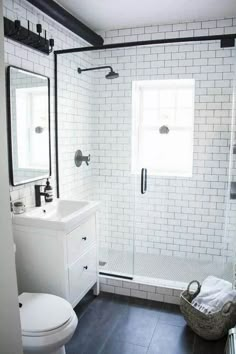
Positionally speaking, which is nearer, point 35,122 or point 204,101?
point 35,122

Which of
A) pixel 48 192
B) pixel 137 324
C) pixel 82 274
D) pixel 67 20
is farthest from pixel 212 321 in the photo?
pixel 67 20

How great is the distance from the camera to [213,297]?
2.27 metres

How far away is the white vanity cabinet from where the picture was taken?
85.3 inches

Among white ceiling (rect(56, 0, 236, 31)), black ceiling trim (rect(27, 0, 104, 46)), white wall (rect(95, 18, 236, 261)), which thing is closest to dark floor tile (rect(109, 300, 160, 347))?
white wall (rect(95, 18, 236, 261))

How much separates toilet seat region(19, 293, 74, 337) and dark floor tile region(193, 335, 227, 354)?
99cm

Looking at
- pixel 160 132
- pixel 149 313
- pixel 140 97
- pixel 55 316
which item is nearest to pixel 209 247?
pixel 149 313

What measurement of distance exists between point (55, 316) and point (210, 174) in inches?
90.5

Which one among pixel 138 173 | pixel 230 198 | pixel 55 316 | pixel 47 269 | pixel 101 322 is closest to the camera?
pixel 55 316

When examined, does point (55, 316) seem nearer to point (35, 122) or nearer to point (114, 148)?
point (35, 122)

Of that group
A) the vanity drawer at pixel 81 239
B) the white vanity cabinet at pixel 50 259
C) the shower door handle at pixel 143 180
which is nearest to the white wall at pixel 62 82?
the white vanity cabinet at pixel 50 259

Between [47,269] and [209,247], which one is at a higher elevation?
[47,269]

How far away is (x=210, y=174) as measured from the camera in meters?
3.35

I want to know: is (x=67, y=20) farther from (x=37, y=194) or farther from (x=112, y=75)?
(x=37, y=194)

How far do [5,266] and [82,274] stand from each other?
1.75m
